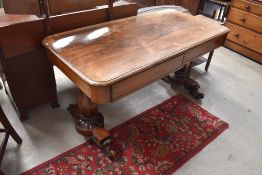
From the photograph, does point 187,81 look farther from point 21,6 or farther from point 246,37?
point 21,6

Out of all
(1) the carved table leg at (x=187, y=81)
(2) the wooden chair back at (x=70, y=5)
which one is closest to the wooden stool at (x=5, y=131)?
(2) the wooden chair back at (x=70, y=5)

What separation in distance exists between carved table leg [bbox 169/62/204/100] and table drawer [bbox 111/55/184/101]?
2.56 ft

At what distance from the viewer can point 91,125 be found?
1.64 metres

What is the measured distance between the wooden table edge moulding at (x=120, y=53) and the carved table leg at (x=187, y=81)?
0.54m

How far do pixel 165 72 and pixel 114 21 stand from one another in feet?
2.06

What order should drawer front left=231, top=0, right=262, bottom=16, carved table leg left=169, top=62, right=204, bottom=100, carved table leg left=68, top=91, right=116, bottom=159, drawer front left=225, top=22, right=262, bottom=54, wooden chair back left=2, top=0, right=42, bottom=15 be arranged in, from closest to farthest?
wooden chair back left=2, top=0, right=42, bottom=15 < carved table leg left=68, top=91, right=116, bottom=159 < carved table leg left=169, top=62, right=204, bottom=100 < drawer front left=231, top=0, right=262, bottom=16 < drawer front left=225, top=22, right=262, bottom=54

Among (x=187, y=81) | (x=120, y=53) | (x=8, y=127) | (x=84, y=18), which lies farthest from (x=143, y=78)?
(x=187, y=81)

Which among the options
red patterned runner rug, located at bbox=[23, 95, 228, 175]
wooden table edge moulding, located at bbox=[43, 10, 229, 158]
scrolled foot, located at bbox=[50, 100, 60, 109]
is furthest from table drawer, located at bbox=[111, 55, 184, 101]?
scrolled foot, located at bbox=[50, 100, 60, 109]

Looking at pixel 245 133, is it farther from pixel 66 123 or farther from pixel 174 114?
pixel 66 123

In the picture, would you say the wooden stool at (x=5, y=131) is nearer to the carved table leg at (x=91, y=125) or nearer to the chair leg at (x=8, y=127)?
the chair leg at (x=8, y=127)

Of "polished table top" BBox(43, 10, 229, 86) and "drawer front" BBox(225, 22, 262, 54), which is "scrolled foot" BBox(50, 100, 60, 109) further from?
"drawer front" BBox(225, 22, 262, 54)

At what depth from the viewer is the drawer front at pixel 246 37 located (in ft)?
9.11

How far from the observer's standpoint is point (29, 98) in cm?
176

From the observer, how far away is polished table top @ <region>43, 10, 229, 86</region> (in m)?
1.18
